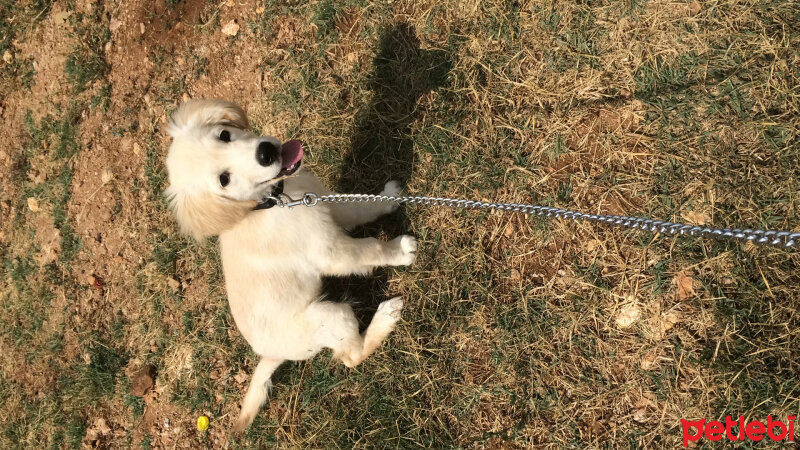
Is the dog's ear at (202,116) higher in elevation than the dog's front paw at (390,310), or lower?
higher

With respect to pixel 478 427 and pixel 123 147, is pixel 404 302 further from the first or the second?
pixel 123 147

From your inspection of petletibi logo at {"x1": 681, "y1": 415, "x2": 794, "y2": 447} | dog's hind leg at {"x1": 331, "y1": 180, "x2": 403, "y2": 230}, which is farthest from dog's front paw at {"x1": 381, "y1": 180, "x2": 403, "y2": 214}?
petletibi logo at {"x1": 681, "y1": 415, "x2": 794, "y2": 447}

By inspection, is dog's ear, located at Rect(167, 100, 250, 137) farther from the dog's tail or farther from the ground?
the dog's tail

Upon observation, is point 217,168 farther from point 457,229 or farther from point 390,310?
point 457,229

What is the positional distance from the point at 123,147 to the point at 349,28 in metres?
2.49

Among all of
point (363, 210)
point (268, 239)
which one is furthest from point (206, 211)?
point (363, 210)

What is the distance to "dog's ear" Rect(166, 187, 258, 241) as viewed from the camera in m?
2.43

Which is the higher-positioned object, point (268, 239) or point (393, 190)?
point (268, 239)

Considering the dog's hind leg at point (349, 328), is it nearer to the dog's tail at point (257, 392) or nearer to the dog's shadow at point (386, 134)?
the dog's shadow at point (386, 134)

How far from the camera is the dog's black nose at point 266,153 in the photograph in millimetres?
2312

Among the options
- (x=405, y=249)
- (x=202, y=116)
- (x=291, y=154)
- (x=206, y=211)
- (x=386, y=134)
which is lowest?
(x=405, y=249)

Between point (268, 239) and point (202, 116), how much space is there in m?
0.78

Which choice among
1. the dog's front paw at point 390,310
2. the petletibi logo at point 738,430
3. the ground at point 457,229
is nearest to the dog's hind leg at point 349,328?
the dog's front paw at point 390,310

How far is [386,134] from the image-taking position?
3.39m
